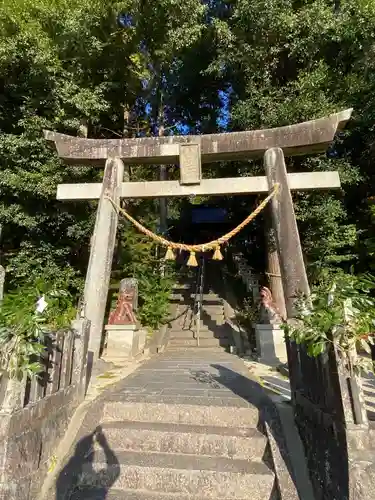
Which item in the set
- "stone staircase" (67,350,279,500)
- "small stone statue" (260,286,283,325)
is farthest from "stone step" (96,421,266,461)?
"small stone statue" (260,286,283,325)

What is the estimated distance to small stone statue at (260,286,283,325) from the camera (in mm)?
7807

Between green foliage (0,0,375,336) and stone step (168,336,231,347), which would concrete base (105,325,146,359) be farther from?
stone step (168,336,231,347)

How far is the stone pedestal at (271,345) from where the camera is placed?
7.35 metres

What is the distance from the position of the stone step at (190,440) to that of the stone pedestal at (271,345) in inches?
160

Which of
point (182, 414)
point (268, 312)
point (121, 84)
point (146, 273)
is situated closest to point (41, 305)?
point (182, 414)

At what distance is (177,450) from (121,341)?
4.33m

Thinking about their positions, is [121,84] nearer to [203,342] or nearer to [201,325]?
[201,325]

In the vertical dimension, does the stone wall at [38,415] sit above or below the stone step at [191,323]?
below

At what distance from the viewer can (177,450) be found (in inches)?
131

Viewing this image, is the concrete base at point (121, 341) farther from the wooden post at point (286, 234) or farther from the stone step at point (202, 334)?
the wooden post at point (286, 234)

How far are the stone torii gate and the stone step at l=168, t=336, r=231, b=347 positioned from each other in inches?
169

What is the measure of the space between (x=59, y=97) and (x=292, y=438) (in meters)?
8.95

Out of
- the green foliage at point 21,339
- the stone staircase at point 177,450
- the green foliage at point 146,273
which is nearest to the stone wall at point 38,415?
the green foliage at point 21,339

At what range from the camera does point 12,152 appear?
8414 mm
